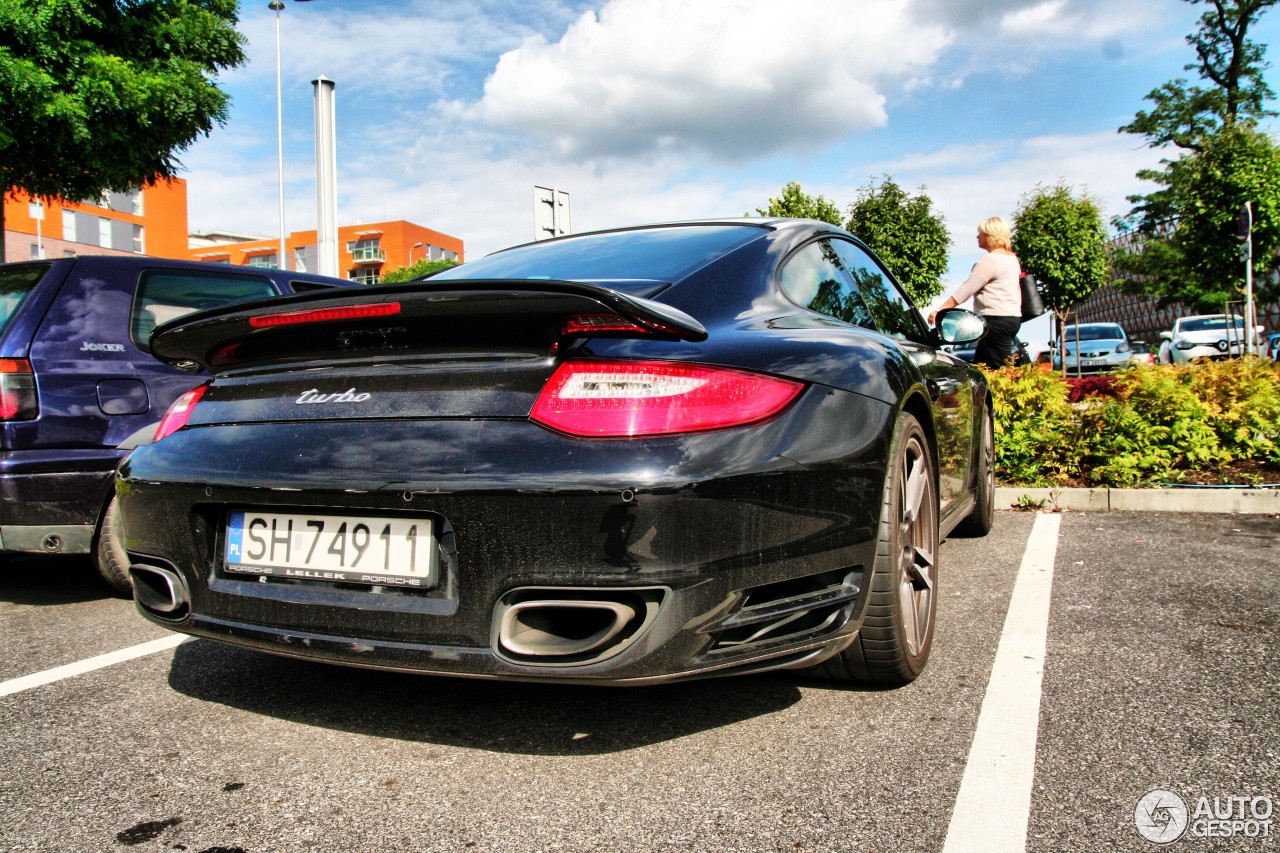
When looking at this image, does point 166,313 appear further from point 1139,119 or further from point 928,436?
point 1139,119

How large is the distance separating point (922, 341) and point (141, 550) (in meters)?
2.90

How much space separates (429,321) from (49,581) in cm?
361

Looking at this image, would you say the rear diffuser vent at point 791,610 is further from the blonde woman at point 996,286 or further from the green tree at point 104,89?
the green tree at point 104,89

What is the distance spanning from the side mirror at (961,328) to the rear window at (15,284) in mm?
3871

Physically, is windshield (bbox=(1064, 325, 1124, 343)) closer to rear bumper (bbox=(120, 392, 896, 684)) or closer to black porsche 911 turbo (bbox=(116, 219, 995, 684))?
black porsche 911 turbo (bbox=(116, 219, 995, 684))

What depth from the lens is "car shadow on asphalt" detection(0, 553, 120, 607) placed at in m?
4.19

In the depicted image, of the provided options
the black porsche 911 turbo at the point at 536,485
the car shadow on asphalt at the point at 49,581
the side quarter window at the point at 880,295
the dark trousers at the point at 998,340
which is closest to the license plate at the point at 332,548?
the black porsche 911 turbo at the point at 536,485

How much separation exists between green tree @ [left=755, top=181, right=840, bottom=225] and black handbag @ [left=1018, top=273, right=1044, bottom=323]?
103 feet

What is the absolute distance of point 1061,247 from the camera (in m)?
31.2

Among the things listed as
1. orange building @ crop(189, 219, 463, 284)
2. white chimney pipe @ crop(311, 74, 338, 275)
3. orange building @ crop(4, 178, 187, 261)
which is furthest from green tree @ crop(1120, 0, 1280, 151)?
orange building @ crop(189, 219, 463, 284)

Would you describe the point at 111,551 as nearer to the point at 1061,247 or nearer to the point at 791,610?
the point at 791,610

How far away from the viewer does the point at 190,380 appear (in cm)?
422

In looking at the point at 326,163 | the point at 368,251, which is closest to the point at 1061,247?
the point at 326,163

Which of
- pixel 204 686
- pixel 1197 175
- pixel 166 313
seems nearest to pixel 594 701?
pixel 204 686
